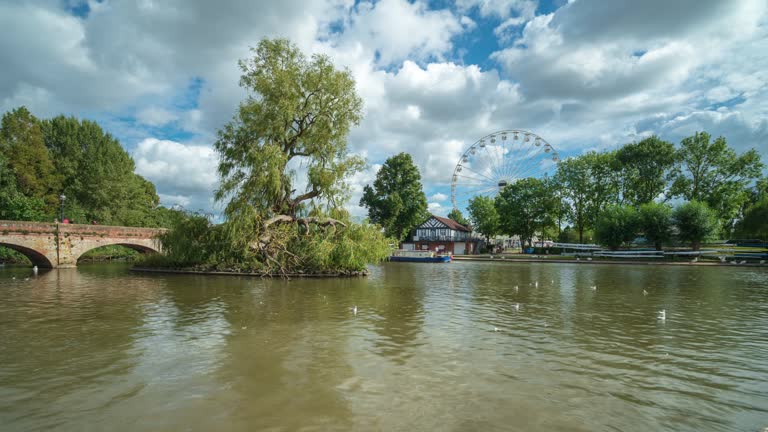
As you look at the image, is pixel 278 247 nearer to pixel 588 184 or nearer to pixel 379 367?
pixel 379 367

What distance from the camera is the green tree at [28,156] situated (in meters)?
41.8

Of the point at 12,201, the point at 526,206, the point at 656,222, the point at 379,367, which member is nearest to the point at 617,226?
the point at 656,222

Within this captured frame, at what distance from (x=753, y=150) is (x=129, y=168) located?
85.6 meters

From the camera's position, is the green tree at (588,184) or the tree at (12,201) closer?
the tree at (12,201)

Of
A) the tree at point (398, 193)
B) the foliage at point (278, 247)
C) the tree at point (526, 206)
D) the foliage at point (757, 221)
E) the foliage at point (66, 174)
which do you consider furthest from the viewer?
the tree at point (526, 206)

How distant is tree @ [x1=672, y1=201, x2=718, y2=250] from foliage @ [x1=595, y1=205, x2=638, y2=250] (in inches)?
190

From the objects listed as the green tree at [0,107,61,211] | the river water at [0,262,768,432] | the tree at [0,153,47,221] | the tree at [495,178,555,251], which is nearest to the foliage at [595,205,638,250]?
the tree at [495,178,555,251]

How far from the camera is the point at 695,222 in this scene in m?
49.9

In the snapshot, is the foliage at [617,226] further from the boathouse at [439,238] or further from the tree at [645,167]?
the boathouse at [439,238]

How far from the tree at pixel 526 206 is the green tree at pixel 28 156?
218 feet

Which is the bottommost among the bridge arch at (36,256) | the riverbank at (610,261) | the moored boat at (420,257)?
the riverbank at (610,261)

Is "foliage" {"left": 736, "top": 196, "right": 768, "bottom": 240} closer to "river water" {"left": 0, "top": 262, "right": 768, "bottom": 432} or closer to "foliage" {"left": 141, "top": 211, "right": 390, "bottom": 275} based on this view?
"river water" {"left": 0, "top": 262, "right": 768, "bottom": 432}

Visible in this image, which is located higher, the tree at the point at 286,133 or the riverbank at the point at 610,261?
the tree at the point at 286,133

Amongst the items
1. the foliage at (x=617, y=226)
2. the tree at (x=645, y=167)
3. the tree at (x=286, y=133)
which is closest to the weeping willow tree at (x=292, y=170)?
the tree at (x=286, y=133)
